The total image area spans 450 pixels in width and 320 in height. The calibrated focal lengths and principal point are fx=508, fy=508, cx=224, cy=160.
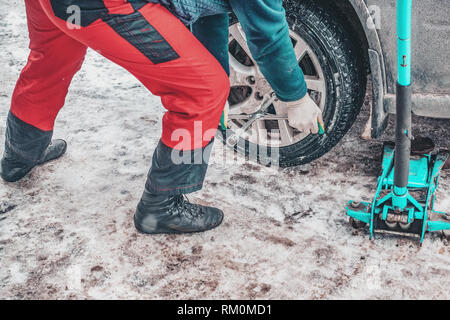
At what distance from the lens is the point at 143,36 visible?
5.82 feet

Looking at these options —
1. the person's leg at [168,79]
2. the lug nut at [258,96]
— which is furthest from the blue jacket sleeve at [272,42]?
the lug nut at [258,96]

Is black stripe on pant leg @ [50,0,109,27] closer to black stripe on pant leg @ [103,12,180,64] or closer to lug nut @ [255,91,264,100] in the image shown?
black stripe on pant leg @ [103,12,180,64]

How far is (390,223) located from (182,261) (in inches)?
35.6

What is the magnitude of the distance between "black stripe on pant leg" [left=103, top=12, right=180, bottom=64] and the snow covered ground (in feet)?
2.96

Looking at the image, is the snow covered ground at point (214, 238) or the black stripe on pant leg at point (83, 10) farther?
the snow covered ground at point (214, 238)

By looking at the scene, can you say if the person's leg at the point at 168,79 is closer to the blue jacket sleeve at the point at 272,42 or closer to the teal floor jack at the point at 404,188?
the blue jacket sleeve at the point at 272,42

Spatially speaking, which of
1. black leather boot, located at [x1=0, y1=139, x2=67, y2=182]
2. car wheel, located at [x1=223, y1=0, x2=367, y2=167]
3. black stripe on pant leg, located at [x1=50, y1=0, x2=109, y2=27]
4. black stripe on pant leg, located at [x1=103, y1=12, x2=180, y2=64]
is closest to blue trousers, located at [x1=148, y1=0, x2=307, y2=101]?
black stripe on pant leg, located at [x1=103, y1=12, x2=180, y2=64]

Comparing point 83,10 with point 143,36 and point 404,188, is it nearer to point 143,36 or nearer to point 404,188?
point 143,36

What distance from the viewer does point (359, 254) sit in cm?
216

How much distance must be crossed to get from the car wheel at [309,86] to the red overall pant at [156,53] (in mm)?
630

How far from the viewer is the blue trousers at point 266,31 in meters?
1.72

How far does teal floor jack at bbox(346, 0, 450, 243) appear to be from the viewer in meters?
1.82

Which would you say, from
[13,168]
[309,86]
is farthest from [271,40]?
[13,168]
